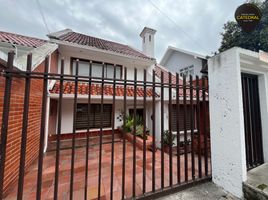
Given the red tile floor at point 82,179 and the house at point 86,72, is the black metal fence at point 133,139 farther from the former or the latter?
the house at point 86,72

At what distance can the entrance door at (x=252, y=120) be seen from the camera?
3348mm

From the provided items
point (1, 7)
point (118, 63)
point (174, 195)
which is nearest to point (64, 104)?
point (118, 63)

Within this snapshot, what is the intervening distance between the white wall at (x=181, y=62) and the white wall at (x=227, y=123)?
11.6 m

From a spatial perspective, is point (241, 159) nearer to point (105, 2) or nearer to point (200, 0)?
point (200, 0)

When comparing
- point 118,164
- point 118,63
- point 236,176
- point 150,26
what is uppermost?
point 150,26

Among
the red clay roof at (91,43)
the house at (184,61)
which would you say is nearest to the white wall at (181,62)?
the house at (184,61)

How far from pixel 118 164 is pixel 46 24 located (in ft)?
26.9

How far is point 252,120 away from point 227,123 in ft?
4.00

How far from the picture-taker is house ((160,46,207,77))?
44.7 feet

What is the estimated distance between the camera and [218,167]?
3.02m

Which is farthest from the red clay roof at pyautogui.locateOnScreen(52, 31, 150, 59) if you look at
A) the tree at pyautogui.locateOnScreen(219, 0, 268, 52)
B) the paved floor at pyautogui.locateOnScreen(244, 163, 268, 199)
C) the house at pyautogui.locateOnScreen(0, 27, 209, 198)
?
the tree at pyautogui.locateOnScreen(219, 0, 268, 52)

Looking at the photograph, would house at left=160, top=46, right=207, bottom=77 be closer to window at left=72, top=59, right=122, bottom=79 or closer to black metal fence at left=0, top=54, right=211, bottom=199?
window at left=72, top=59, right=122, bottom=79

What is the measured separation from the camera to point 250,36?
42.7ft

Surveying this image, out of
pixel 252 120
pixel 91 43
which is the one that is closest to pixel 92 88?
pixel 91 43
